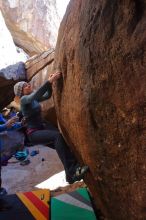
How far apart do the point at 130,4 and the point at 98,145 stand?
1.47 meters

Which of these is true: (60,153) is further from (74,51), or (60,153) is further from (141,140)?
(141,140)

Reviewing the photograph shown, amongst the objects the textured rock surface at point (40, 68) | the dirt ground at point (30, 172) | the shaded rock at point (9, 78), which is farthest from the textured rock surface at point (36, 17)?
the dirt ground at point (30, 172)

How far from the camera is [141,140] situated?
2.87 metres

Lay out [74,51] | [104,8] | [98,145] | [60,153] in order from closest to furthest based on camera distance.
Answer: [104,8] → [98,145] → [74,51] → [60,153]

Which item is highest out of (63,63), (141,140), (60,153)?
(63,63)

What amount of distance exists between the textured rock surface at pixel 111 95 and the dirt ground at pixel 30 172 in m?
4.03

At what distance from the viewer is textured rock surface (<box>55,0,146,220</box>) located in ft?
9.43

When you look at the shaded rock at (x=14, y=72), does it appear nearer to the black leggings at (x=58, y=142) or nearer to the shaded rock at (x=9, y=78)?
the shaded rock at (x=9, y=78)

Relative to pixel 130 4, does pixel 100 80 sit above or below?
below

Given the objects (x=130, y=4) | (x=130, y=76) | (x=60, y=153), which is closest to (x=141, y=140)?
(x=130, y=76)

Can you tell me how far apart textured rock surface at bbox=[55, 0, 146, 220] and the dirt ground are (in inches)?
159

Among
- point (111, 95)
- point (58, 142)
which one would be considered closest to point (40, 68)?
point (58, 142)

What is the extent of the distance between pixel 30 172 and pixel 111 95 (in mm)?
6881

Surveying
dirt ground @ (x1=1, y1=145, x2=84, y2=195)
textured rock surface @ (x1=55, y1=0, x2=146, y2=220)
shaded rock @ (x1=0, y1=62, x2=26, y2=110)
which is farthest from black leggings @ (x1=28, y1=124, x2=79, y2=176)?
shaded rock @ (x1=0, y1=62, x2=26, y2=110)
